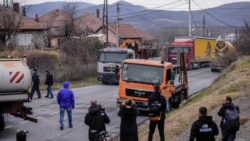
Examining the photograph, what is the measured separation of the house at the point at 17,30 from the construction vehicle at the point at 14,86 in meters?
25.4

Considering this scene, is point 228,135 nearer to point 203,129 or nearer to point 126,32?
point 203,129

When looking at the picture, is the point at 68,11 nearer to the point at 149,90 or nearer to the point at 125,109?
the point at 149,90

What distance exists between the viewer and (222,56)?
50188 mm

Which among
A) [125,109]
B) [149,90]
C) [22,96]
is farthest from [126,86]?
[125,109]

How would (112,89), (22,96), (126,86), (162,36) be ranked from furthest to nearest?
(162,36) < (112,89) < (126,86) < (22,96)

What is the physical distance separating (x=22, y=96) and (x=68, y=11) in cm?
6938

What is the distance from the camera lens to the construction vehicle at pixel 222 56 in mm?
48969

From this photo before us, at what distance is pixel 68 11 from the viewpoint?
8600 cm

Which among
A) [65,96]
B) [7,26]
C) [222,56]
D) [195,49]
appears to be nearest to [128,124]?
[65,96]

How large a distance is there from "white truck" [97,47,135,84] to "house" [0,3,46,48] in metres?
8.40

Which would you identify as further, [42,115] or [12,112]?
[42,115]

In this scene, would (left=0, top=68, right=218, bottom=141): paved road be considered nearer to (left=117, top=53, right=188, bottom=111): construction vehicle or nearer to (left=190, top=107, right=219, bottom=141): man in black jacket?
(left=117, top=53, right=188, bottom=111): construction vehicle

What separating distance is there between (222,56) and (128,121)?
125 feet

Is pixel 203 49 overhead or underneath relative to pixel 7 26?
underneath
